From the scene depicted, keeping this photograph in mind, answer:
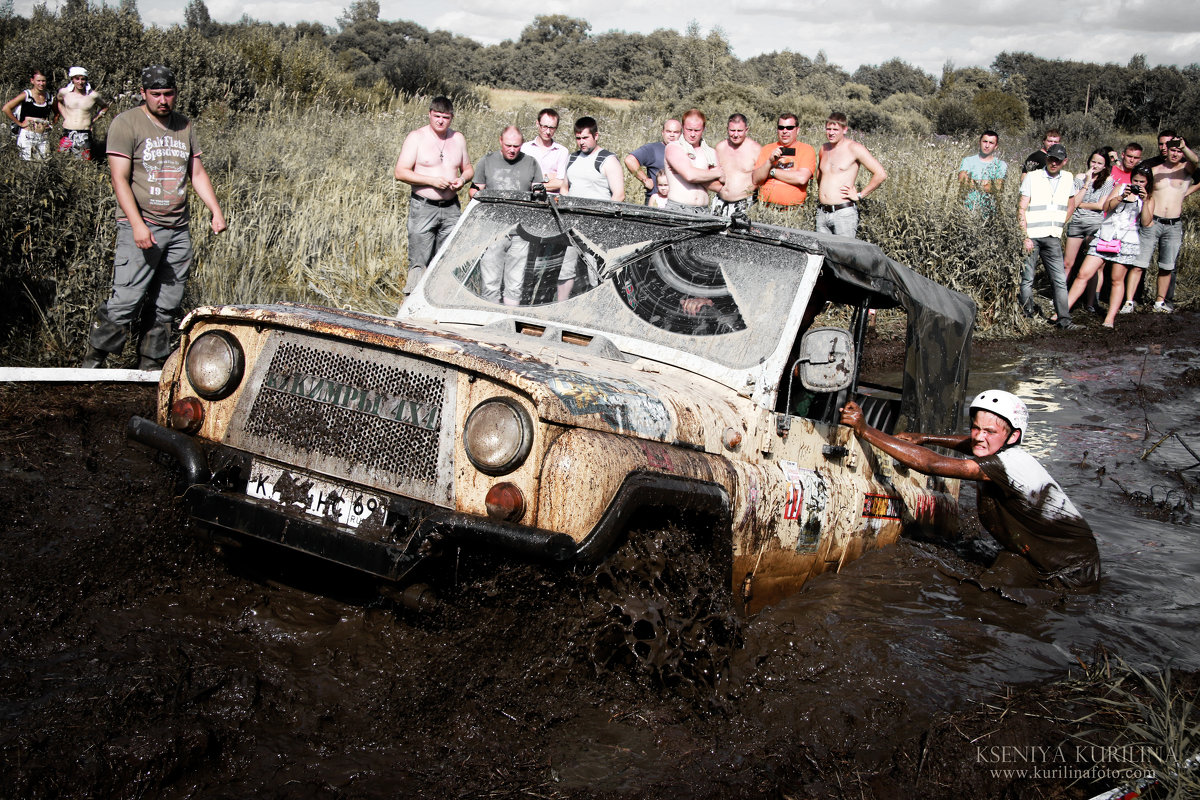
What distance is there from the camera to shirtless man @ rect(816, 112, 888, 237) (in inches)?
386

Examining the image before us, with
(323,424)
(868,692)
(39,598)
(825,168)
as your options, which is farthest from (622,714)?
(825,168)

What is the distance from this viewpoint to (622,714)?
11.1 feet

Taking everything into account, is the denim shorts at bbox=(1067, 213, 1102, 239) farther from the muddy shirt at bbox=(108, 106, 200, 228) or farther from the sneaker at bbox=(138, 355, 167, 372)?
the sneaker at bbox=(138, 355, 167, 372)

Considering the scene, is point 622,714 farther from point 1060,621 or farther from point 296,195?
point 296,195

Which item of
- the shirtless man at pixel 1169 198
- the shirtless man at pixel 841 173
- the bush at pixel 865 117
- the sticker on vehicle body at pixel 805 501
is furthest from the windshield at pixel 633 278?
the bush at pixel 865 117

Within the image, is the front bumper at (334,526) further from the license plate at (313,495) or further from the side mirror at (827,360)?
the side mirror at (827,360)

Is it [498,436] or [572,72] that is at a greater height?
[572,72]

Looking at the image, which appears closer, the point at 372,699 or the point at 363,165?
the point at 372,699

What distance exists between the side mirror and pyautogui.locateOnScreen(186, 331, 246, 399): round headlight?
218 centimetres

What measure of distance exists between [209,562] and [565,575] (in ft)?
5.56

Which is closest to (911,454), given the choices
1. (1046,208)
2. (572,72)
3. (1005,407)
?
(1005,407)

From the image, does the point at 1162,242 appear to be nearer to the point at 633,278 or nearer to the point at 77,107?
the point at 633,278

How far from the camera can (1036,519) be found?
5.06 metres

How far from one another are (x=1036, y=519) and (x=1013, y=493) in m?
0.23
